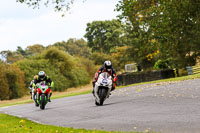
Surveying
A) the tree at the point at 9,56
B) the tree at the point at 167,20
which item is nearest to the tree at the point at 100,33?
the tree at the point at 9,56

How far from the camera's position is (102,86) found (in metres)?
15.3

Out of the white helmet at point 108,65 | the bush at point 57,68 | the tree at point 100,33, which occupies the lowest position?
the white helmet at point 108,65

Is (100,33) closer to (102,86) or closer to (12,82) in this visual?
(12,82)

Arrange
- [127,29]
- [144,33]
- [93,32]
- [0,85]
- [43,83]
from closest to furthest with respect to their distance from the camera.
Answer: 1. [43,83]
2. [144,33]
3. [0,85]
4. [127,29]
5. [93,32]

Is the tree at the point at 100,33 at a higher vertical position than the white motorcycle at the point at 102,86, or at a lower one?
higher

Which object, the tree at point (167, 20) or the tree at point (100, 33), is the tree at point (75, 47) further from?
the tree at point (167, 20)

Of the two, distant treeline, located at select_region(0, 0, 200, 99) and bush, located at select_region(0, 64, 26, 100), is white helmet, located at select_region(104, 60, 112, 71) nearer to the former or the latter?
distant treeline, located at select_region(0, 0, 200, 99)

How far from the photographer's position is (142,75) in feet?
128

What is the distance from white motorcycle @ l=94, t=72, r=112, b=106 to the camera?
597 inches

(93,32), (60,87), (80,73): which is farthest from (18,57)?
(60,87)

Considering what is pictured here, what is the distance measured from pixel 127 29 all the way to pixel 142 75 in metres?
17.8

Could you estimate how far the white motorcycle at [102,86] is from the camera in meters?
15.2

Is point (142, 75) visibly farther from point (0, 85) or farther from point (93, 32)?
point (93, 32)

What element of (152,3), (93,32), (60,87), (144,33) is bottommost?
(60,87)
